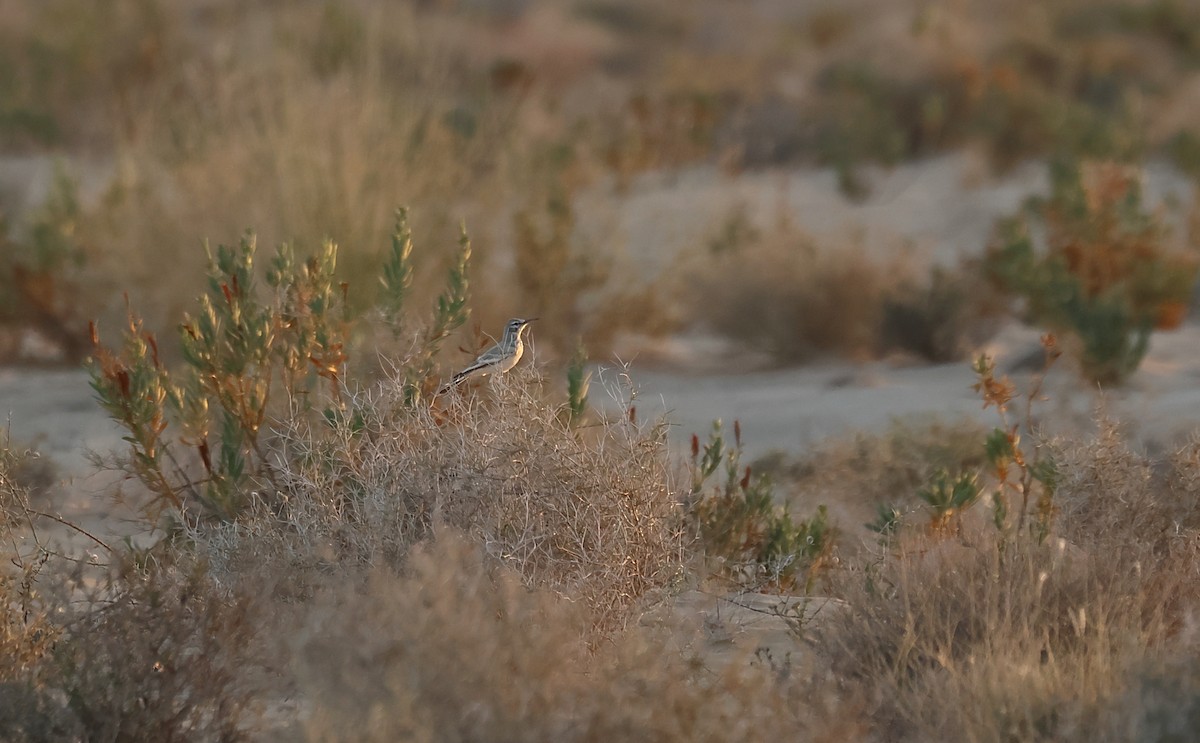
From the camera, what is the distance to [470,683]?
2.79m

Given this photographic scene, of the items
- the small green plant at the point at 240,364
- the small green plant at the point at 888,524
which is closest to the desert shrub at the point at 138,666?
the small green plant at the point at 240,364

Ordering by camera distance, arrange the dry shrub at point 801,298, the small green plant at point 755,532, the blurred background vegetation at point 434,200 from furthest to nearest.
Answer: the dry shrub at point 801,298 < the blurred background vegetation at point 434,200 < the small green plant at point 755,532

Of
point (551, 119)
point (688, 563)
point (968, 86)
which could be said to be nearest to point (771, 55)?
point (968, 86)

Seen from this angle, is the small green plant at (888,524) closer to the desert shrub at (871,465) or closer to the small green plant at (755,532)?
the small green plant at (755,532)

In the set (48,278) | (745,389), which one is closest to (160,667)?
(745,389)

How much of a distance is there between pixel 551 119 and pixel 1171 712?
1258 centimetres

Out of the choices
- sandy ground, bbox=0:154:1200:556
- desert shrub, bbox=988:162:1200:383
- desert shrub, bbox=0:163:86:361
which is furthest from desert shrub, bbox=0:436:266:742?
desert shrub, bbox=0:163:86:361

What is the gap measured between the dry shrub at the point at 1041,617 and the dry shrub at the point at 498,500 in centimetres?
53

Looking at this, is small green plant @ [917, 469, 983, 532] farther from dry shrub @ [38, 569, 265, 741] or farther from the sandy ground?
dry shrub @ [38, 569, 265, 741]

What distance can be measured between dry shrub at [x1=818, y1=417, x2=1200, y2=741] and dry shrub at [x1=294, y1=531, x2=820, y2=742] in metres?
0.35

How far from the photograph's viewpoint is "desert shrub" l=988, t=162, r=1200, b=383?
7777 mm

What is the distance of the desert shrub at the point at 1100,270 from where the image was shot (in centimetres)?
778

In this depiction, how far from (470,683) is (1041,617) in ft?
4.75

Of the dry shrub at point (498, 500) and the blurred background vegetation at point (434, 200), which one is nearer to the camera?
the dry shrub at point (498, 500)
